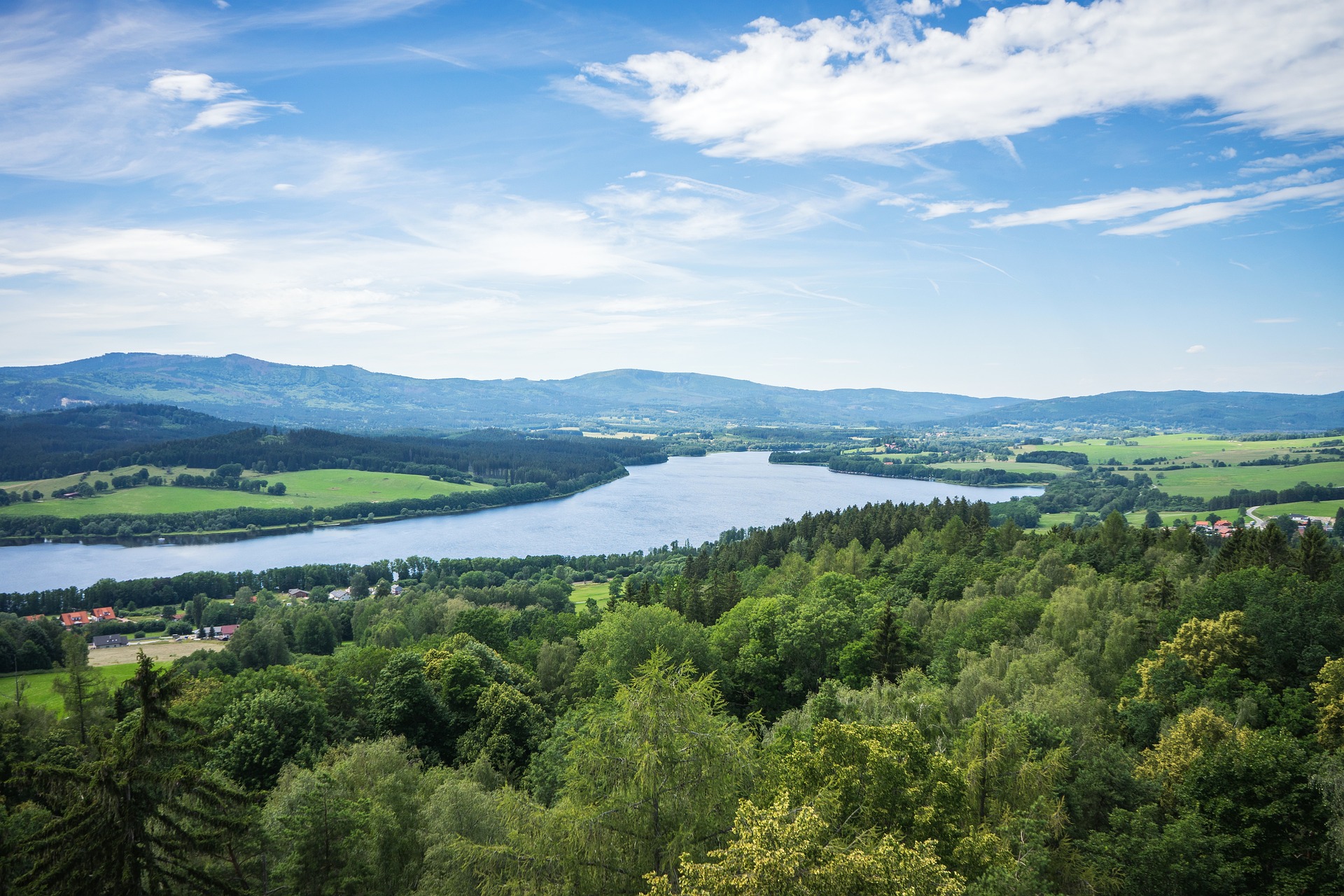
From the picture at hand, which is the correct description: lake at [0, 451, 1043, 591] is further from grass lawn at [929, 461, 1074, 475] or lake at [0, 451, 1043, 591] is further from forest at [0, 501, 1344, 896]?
forest at [0, 501, 1344, 896]

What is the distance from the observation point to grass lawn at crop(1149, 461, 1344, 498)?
93.7m

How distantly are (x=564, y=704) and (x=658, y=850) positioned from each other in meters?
20.5

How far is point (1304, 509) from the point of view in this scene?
74438 millimetres

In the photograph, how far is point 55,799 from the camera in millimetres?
9773

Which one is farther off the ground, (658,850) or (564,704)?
(658,850)

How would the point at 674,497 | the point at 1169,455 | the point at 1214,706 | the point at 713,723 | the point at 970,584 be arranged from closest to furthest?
the point at 713,723, the point at 1214,706, the point at 970,584, the point at 674,497, the point at 1169,455

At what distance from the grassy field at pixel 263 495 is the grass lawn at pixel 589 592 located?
7308cm

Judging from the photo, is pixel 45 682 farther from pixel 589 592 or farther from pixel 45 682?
pixel 589 592

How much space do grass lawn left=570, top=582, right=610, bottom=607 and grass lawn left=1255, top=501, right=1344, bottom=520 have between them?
64953 millimetres

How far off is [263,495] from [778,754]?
14685cm

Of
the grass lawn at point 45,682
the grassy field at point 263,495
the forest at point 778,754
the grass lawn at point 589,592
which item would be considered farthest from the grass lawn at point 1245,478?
the grassy field at point 263,495

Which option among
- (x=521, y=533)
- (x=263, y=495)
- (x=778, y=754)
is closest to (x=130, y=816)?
(x=778, y=754)

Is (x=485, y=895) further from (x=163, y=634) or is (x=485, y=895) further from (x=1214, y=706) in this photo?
(x=163, y=634)

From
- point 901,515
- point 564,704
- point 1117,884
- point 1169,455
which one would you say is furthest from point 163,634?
point 1169,455
